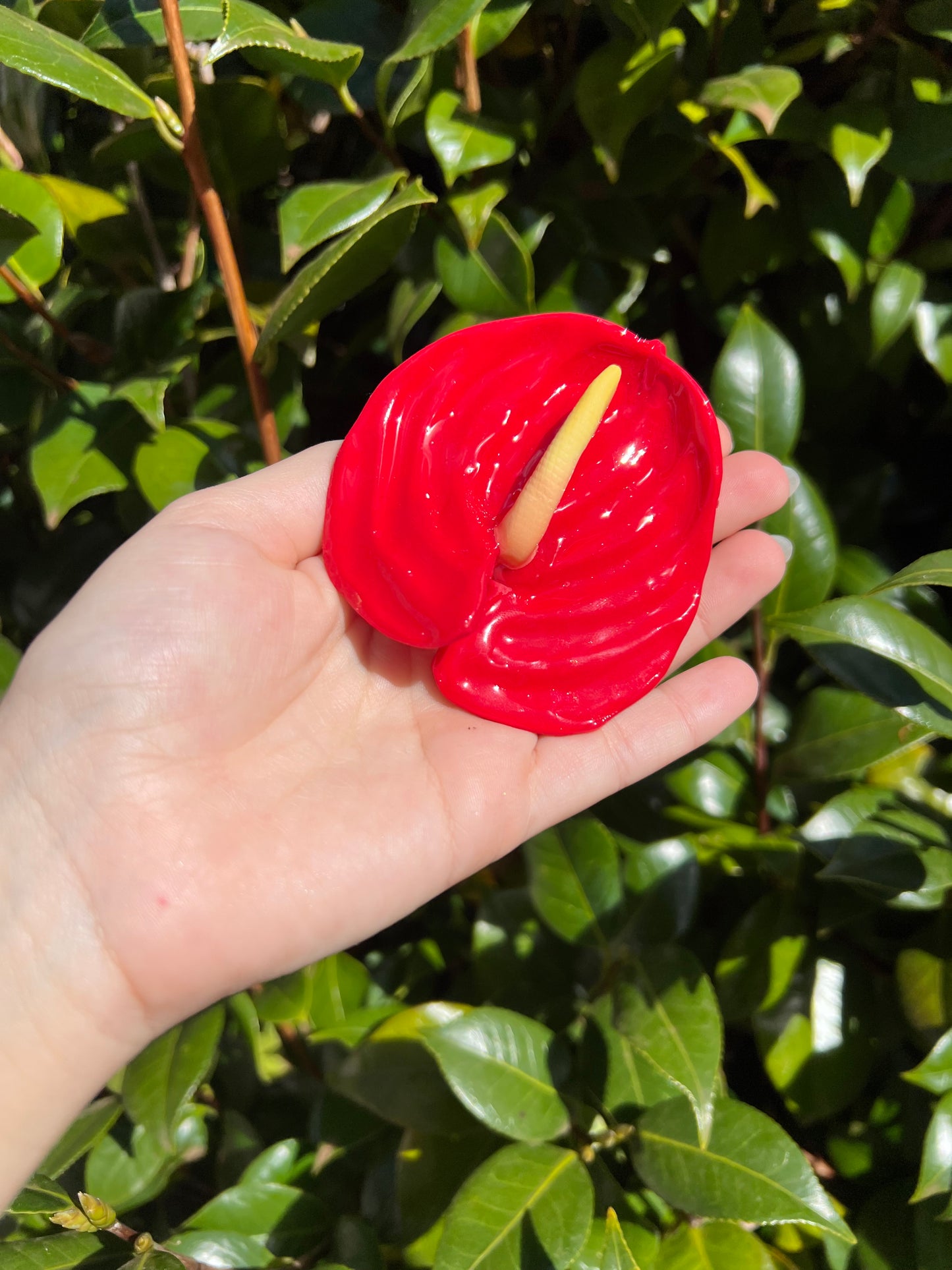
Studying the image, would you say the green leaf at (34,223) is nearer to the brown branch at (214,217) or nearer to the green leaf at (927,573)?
the brown branch at (214,217)

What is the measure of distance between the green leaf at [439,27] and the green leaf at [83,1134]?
2.71 feet

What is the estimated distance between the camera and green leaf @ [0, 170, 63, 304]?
0.73 m

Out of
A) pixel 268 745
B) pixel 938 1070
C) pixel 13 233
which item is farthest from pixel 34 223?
pixel 938 1070

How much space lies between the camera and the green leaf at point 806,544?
86 centimetres

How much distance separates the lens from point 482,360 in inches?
30.5

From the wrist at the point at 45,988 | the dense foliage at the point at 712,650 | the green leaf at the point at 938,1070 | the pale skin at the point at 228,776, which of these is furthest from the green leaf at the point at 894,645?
the wrist at the point at 45,988

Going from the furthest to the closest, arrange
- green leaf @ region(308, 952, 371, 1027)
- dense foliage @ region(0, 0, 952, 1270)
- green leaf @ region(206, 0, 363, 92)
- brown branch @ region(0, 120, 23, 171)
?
green leaf @ region(308, 952, 371, 1027) → brown branch @ region(0, 120, 23, 171) → dense foliage @ region(0, 0, 952, 1270) → green leaf @ region(206, 0, 363, 92)

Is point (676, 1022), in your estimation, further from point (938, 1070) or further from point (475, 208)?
point (475, 208)

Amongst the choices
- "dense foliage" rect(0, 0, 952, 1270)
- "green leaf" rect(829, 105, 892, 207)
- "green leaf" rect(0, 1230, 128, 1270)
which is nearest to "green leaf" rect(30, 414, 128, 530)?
"dense foliage" rect(0, 0, 952, 1270)

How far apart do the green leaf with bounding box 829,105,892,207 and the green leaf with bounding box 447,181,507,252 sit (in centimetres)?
27

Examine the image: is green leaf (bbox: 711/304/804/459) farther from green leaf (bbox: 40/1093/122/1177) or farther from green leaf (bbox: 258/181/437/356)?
green leaf (bbox: 40/1093/122/1177)

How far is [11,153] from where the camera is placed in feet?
2.56

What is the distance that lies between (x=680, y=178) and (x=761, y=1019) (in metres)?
0.78

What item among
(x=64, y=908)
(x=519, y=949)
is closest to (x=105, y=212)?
(x=64, y=908)
